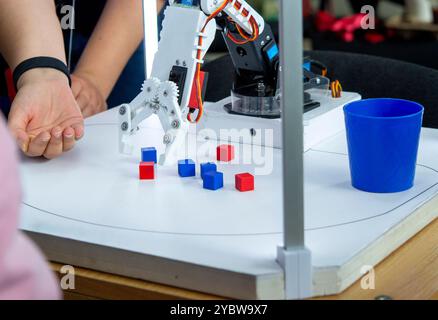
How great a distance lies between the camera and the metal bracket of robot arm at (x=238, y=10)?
106 cm

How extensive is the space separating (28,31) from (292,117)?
2.39 feet

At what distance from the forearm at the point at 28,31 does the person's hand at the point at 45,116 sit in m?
0.07

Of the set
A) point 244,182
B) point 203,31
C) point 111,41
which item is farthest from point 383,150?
point 111,41

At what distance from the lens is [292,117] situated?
0.79 meters

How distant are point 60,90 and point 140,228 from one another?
44cm

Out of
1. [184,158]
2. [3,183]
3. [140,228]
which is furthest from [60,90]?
[3,183]

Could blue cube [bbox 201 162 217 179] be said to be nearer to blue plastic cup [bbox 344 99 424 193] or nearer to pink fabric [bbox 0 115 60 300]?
blue plastic cup [bbox 344 99 424 193]

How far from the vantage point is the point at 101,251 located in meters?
0.88

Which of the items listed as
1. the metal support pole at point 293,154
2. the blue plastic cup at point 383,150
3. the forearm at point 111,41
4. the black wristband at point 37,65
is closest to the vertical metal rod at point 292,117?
the metal support pole at point 293,154

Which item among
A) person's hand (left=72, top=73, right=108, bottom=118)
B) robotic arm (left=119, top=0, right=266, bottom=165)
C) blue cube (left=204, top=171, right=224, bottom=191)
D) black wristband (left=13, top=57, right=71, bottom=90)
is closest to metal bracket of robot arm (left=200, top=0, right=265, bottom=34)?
robotic arm (left=119, top=0, right=266, bottom=165)

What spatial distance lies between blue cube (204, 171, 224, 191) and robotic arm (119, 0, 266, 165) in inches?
3.5

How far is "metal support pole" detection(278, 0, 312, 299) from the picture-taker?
77cm
